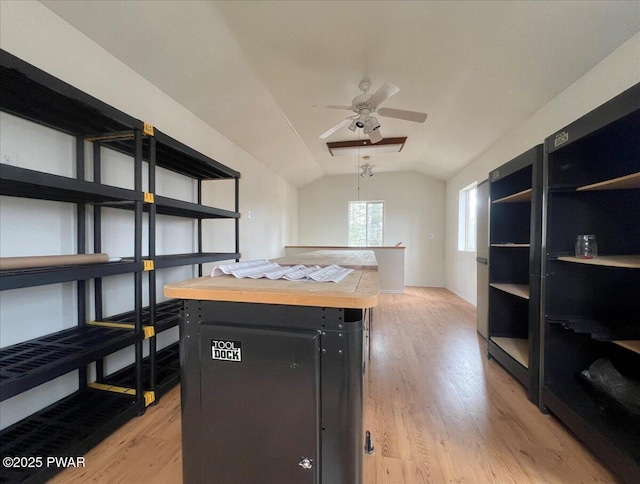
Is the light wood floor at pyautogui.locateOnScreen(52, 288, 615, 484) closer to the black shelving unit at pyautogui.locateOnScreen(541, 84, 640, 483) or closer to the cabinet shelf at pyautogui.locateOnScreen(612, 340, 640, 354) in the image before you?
the black shelving unit at pyautogui.locateOnScreen(541, 84, 640, 483)

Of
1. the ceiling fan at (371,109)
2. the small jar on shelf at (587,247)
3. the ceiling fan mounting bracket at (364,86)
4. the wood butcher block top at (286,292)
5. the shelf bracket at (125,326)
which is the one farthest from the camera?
the ceiling fan mounting bracket at (364,86)

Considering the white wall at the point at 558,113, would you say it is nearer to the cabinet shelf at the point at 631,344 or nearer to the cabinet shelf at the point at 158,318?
the cabinet shelf at the point at 631,344

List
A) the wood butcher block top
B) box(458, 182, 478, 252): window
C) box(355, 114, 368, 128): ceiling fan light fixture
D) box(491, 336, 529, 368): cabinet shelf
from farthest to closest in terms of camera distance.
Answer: box(458, 182, 478, 252): window, box(355, 114, 368, 128): ceiling fan light fixture, box(491, 336, 529, 368): cabinet shelf, the wood butcher block top

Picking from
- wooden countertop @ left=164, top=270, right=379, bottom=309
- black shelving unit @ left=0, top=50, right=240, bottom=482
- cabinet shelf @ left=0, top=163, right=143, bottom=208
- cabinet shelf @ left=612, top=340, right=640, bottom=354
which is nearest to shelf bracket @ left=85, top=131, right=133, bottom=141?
black shelving unit @ left=0, top=50, right=240, bottom=482

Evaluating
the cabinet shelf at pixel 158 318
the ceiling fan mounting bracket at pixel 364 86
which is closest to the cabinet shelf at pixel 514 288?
the ceiling fan mounting bracket at pixel 364 86

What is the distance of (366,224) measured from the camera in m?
6.79

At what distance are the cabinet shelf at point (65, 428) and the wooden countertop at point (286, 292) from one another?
3.47 ft

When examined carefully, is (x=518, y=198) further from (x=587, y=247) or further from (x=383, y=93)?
(x=383, y=93)

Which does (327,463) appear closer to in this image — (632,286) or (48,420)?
(48,420)

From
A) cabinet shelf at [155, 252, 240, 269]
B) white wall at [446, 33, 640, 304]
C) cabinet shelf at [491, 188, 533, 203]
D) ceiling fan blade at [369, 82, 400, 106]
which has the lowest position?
cabinet shelf at [155, 252, 240, 269]

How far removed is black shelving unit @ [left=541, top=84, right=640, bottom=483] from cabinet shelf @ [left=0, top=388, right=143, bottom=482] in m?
2.45

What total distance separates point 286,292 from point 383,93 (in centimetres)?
225

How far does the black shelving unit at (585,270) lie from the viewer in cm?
148

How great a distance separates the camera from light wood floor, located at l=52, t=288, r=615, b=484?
1177 millimetres
